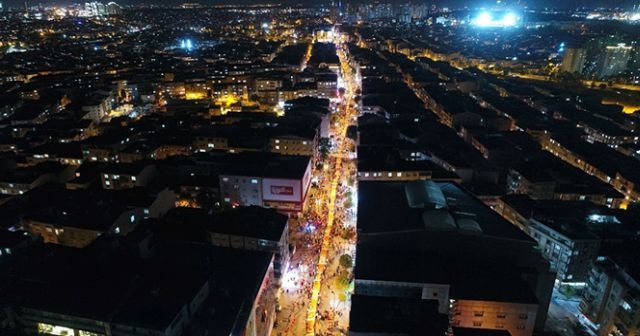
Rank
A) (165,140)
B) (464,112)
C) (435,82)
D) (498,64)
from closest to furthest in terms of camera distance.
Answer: (165,140) → (464,112) → (435,82) → (498,64)

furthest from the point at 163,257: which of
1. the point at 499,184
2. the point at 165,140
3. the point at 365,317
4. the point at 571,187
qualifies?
the point at 571,187

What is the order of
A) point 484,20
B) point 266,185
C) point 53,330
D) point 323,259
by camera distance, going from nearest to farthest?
point 53,330 < point 323,259 < point 266,185 < point 484,20

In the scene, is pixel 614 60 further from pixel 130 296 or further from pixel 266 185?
pixel 130 296

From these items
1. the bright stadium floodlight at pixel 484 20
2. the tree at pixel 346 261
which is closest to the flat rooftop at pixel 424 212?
the tree at pixel 346 261

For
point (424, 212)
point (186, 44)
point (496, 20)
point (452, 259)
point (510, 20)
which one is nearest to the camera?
point (452, 259)

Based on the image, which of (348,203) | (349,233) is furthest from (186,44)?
(349,233)

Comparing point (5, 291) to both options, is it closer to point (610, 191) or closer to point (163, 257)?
point (163, 257)

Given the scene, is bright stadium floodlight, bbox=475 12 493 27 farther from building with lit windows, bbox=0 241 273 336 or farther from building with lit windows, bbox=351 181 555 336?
building with lit windows, bbox=0 241 273 336
